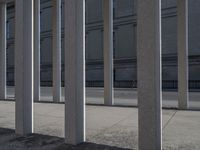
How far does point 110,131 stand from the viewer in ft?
21.9

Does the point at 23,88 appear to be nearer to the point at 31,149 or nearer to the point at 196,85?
the point at 31,149

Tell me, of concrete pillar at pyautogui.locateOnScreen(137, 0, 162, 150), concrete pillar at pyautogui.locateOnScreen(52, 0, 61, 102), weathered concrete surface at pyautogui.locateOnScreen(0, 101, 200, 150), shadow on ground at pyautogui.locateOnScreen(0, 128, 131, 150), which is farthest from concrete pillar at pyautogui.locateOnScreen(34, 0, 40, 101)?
concrete pillar at pyautogui.locateOnScreen(137, 0, 162, 150)

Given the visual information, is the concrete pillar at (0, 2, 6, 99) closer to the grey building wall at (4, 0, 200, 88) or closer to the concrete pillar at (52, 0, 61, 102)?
the concrete pillar at (52, 0, 61, 102)

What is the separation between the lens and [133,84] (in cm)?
3269

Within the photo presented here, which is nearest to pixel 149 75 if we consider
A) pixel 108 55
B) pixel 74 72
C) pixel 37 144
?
pixel 74 72

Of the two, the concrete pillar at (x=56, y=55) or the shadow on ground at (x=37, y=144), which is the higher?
the concrete pillar at (x=56, y=55)

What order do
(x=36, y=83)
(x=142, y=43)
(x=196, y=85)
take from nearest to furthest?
(x=142, y=43) < (x=36, y=83) < (x=196, y=85)

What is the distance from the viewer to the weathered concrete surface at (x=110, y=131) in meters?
5.52

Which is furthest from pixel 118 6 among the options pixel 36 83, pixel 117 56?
pixel 36 83

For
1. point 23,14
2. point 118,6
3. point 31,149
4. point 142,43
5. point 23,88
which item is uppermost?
point 118,6

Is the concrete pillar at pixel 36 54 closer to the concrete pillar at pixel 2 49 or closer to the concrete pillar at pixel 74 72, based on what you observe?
the concrete pillar at pixel 2 49

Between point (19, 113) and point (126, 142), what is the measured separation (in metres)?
2.98

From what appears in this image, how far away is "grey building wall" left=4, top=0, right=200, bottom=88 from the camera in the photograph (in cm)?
2983

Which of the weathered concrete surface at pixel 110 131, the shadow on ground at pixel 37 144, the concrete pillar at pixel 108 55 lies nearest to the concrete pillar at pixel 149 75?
the weathered concrete surface at pixel 110 131
